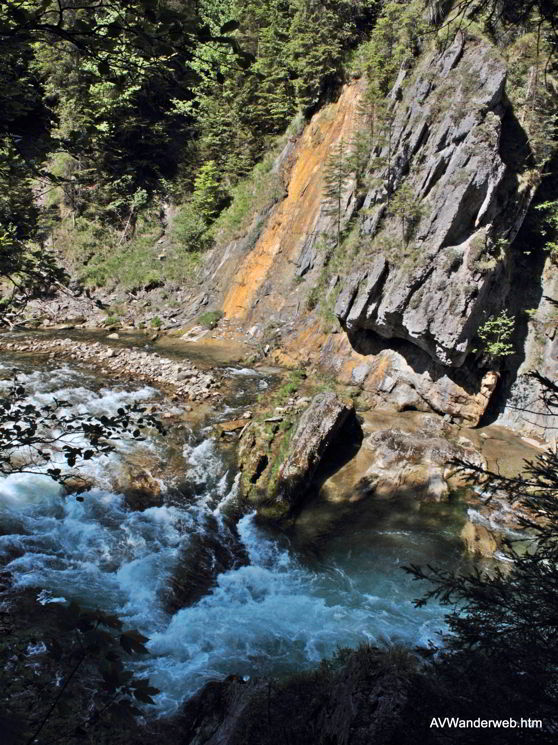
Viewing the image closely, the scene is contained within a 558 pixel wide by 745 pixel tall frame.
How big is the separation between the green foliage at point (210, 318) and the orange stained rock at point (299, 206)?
0.31m

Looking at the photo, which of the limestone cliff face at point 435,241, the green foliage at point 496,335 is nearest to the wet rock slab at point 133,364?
the limestone cliff face at point 435,241

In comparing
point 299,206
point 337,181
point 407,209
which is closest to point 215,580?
point 407,209

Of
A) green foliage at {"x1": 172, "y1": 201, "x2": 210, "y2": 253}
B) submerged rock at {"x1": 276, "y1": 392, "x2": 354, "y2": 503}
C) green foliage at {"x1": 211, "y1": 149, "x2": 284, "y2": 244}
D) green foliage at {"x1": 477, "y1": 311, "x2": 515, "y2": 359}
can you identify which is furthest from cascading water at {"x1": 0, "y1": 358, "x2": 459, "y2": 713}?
green foliage at {"x1": 172, "y1": 201, "x2": 210, "y2": 253}

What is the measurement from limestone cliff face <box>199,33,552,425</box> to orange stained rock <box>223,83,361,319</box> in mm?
3543

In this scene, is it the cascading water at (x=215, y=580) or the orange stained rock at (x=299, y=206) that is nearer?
the cascading water at (x=215, y=580)

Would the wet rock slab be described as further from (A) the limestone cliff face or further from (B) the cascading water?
(B) the cascading water

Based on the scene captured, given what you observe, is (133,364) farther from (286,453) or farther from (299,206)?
(299,206)

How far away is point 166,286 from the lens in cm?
2120

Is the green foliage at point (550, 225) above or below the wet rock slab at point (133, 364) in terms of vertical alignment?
above

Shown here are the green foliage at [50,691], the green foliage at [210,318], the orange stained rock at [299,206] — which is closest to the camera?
the green foliage at [50,691]

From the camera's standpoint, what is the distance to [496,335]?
37.6ft

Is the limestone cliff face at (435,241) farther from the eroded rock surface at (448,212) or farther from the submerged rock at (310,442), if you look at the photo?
the submerged rock at (310,442)

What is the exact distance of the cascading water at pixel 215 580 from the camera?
6.23 m

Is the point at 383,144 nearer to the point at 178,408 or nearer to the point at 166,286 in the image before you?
the point at 178,408
